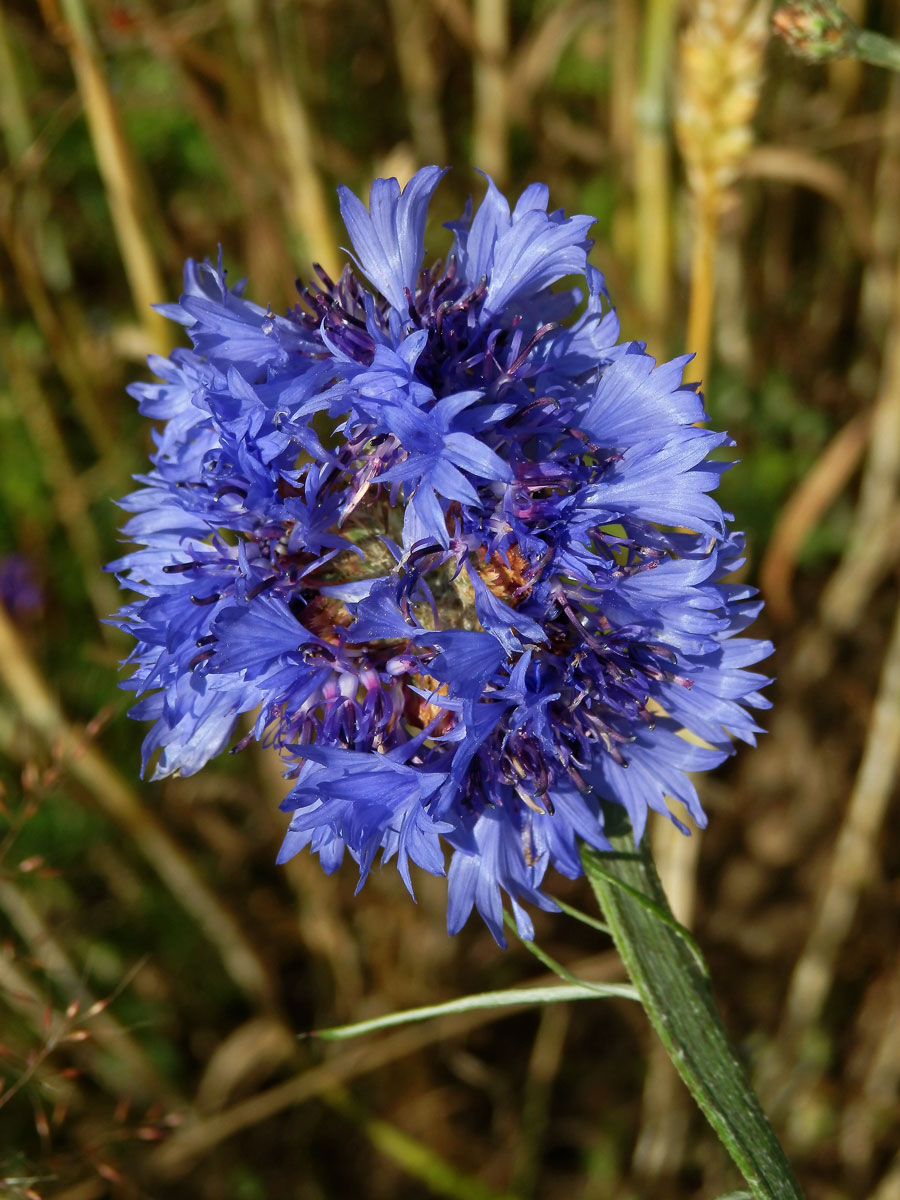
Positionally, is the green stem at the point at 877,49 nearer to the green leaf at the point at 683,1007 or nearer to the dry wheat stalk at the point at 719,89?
the dry wheat stalk at the point at 719,89

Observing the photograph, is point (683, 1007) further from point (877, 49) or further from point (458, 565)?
point (877, 49)

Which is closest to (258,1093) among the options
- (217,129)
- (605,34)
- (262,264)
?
(262,264)

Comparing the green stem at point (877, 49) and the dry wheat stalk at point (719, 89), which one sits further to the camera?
the dry wheat stalk at point (719, 89)

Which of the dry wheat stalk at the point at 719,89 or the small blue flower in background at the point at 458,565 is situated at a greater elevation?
the dry wheat stalk at the point at 719,89

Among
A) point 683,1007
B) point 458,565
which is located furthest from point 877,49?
point 683,1007

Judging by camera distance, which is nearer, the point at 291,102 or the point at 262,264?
the point at 291,102

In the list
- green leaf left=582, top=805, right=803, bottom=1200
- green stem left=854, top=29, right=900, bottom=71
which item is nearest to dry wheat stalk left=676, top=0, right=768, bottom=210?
green stem left=854, top=29, right=900, bottom=71

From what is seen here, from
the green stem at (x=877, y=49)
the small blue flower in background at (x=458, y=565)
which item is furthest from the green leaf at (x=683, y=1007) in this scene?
the green stem at (x=877, y=49)

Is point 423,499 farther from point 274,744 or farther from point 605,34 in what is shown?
point 605,34
